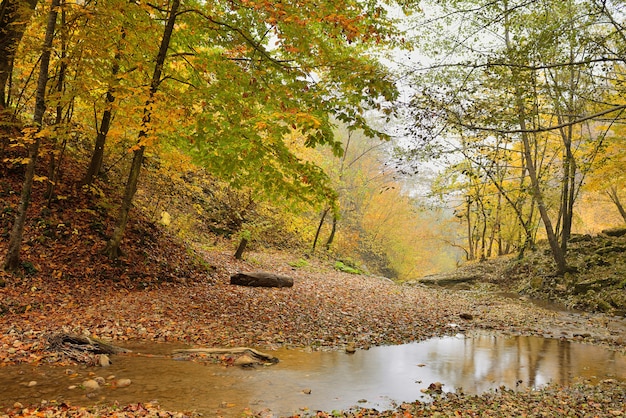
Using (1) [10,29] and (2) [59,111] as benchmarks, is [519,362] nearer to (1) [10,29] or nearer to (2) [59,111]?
(2) [59,111]

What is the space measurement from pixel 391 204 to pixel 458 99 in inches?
1186

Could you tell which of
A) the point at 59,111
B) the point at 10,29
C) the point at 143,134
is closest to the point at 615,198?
the point at 143,134

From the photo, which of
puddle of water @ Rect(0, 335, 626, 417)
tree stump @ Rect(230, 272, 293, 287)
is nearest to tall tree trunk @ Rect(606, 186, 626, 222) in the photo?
puddle of water @ Rect(0, 335, 626, 417)

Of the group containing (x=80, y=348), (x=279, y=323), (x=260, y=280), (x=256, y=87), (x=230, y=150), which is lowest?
(x=80, y=348)

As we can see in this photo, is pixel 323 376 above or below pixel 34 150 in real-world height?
below

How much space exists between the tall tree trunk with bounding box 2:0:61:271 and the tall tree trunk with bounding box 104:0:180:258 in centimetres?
189

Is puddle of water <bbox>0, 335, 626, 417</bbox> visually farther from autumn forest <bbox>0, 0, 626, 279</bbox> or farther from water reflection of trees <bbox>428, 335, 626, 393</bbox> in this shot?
autumn forest <bbox>0, 0, 626, 279</bbox>

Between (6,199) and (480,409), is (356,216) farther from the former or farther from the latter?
(480,409)

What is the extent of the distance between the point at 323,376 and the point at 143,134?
6.98 meters

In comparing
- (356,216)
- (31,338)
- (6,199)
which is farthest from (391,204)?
(31,338)

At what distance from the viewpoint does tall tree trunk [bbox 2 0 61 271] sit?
26.6 ft

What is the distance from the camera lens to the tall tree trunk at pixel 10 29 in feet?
30.9

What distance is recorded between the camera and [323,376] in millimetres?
6289

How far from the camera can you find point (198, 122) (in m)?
9.57
